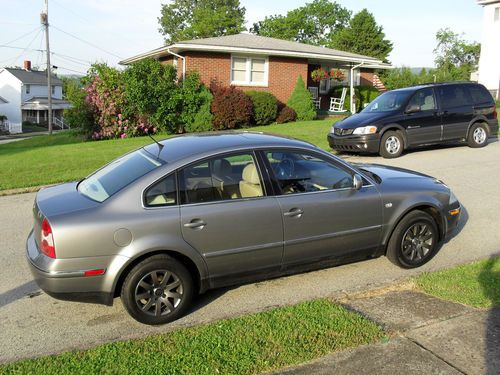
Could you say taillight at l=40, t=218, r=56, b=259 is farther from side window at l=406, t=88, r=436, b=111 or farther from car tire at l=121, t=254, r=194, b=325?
side window at l=406, t=88, r=436, b=111

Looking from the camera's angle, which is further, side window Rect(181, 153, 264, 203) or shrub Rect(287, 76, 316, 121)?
shrub Rect(287, 76, 316, 121)

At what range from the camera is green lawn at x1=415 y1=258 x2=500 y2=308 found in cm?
438

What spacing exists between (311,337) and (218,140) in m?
2.14

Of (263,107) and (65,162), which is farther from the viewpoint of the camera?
(263,107)

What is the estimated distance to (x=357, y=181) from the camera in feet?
16.2

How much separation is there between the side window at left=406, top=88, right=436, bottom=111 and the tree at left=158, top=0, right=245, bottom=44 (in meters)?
55.9

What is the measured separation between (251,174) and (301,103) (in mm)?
18016

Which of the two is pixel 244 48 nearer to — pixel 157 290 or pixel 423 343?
pixel 157 290

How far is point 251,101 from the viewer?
64.6 ft

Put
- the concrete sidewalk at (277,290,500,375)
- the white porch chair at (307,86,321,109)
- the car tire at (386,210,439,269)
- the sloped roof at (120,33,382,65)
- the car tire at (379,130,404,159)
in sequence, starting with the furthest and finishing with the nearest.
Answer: the white porch chair at (307,86,321,109) → the sloped roof at (120,33,382,65) → the car tire at (379,130,404,159) → the car tire at (386,210,439,269) → the concrete sidewalk at (277,290,500,375)

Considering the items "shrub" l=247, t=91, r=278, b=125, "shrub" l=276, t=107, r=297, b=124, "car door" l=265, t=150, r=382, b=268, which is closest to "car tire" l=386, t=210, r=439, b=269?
"car door" l=265, t=150, r=382, b=268

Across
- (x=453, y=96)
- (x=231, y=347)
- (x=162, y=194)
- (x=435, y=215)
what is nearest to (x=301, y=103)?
(x=453, y=96)

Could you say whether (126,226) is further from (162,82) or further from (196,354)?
(162,82)

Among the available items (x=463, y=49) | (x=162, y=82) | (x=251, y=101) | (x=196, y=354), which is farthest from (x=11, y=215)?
(x=463, y=49)
